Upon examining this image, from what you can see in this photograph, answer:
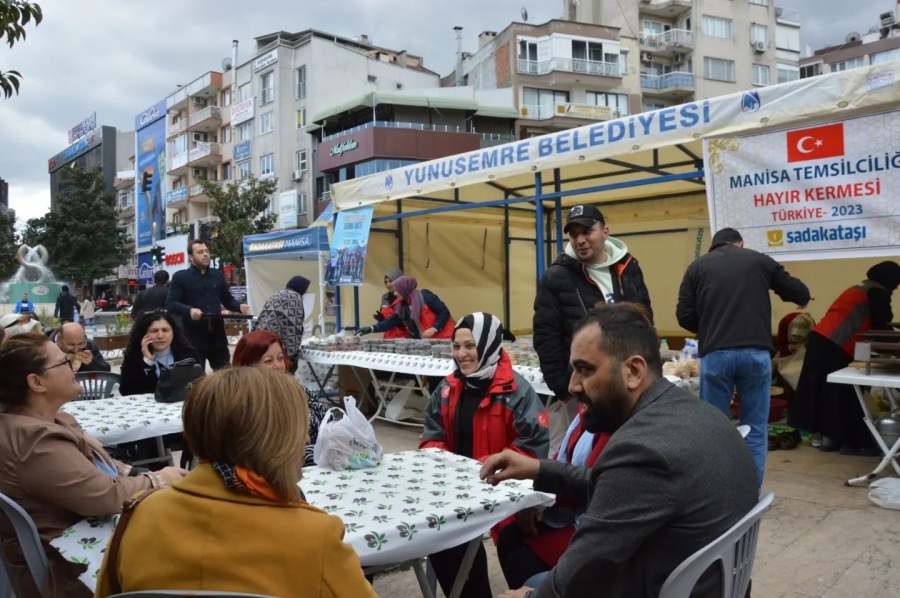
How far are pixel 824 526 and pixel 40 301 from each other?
33590 mm

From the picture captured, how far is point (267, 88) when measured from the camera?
42.3 m

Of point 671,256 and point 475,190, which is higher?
point 475,190

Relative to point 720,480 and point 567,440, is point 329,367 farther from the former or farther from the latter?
point 720,480

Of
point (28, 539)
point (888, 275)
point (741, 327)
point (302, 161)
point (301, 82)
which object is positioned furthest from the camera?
point (301, 82)

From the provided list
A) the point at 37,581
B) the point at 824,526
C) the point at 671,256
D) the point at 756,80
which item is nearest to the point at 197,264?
the point at 37,581

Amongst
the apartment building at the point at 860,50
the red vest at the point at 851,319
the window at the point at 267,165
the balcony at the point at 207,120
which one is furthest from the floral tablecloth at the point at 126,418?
the apartment building at the point at 860,50

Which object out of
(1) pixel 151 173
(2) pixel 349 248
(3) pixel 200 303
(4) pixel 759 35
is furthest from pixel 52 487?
(1) pixel 151 173

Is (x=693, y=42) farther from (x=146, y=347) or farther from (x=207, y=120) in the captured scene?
(x=146, y=347)

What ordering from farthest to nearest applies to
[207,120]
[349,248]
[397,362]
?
1. [207,120]
2. [349,248]
3. [397,362]

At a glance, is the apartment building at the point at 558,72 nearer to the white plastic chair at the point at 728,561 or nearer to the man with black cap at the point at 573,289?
the man with black cap at the point at 573,289

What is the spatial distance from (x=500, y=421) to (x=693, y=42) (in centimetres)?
4541

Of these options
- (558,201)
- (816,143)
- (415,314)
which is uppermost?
(558,201)

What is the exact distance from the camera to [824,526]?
12.8 feet

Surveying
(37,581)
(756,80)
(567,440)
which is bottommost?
(37,581)
